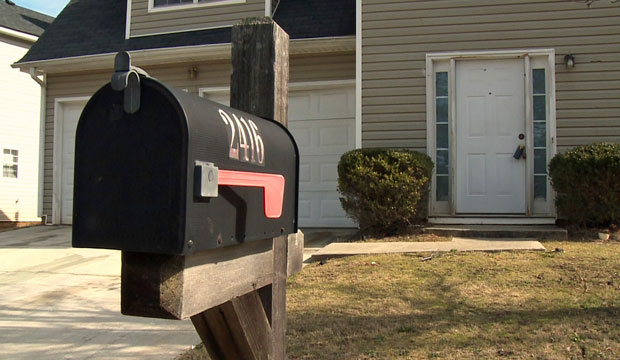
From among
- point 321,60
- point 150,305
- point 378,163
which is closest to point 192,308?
point 150,305

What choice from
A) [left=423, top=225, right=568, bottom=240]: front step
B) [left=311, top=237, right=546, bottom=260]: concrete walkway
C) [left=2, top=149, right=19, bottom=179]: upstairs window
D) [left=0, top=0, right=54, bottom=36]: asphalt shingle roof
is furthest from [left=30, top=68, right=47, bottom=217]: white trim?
[left=423, top=225, right=568, bottom=240]: front step

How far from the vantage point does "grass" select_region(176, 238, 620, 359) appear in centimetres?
346

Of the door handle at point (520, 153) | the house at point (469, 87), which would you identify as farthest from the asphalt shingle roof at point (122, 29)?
the door handle at point (520, 153)

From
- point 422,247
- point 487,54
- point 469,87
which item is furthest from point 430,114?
point 422,247

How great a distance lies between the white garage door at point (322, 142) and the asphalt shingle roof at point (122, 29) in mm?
1023

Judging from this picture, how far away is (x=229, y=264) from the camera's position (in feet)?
5.21

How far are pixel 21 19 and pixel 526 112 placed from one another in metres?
14.4

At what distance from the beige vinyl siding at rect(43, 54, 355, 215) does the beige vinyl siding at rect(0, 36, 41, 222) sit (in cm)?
353

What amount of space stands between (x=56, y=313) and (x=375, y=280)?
275cm

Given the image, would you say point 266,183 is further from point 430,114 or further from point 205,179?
point 430,114

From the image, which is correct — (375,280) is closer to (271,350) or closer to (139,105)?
(271,350)

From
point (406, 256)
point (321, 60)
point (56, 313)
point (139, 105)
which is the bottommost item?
point (56, 313)

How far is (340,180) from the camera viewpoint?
299 inches

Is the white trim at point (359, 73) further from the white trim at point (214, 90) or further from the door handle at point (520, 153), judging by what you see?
the white trim at point (214, 90)
